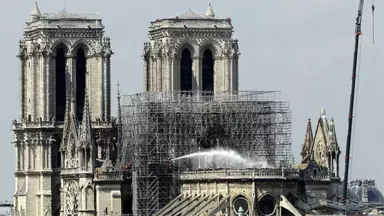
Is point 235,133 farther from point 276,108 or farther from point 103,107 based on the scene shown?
point 103,107

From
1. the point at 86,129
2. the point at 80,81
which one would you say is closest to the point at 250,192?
the point at 86,129

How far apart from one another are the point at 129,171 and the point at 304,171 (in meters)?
15.2

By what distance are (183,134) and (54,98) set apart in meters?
15.4

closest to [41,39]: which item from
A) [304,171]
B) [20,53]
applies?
[20,53]

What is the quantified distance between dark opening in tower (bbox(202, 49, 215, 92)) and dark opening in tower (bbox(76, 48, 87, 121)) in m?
9.86

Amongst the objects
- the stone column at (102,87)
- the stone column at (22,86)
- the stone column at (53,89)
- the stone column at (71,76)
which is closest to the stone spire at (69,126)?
the stone column at (71,76)

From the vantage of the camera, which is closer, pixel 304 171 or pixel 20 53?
pixel 304 171

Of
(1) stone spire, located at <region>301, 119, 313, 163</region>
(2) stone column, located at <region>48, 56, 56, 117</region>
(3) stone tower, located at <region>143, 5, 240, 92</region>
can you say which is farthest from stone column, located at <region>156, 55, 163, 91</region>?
(1) stone spire, located at <region>301, 119, 313, 163</region>

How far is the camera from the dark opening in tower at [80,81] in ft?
560

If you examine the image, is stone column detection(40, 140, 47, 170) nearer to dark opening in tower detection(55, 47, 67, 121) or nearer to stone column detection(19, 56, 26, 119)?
dark opening in tower detection(55, 47, 67, 121)

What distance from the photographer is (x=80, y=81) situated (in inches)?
6742

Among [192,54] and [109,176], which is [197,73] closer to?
[192,54]

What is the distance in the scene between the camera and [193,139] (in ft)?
521

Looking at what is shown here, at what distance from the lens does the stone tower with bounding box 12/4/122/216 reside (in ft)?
555
